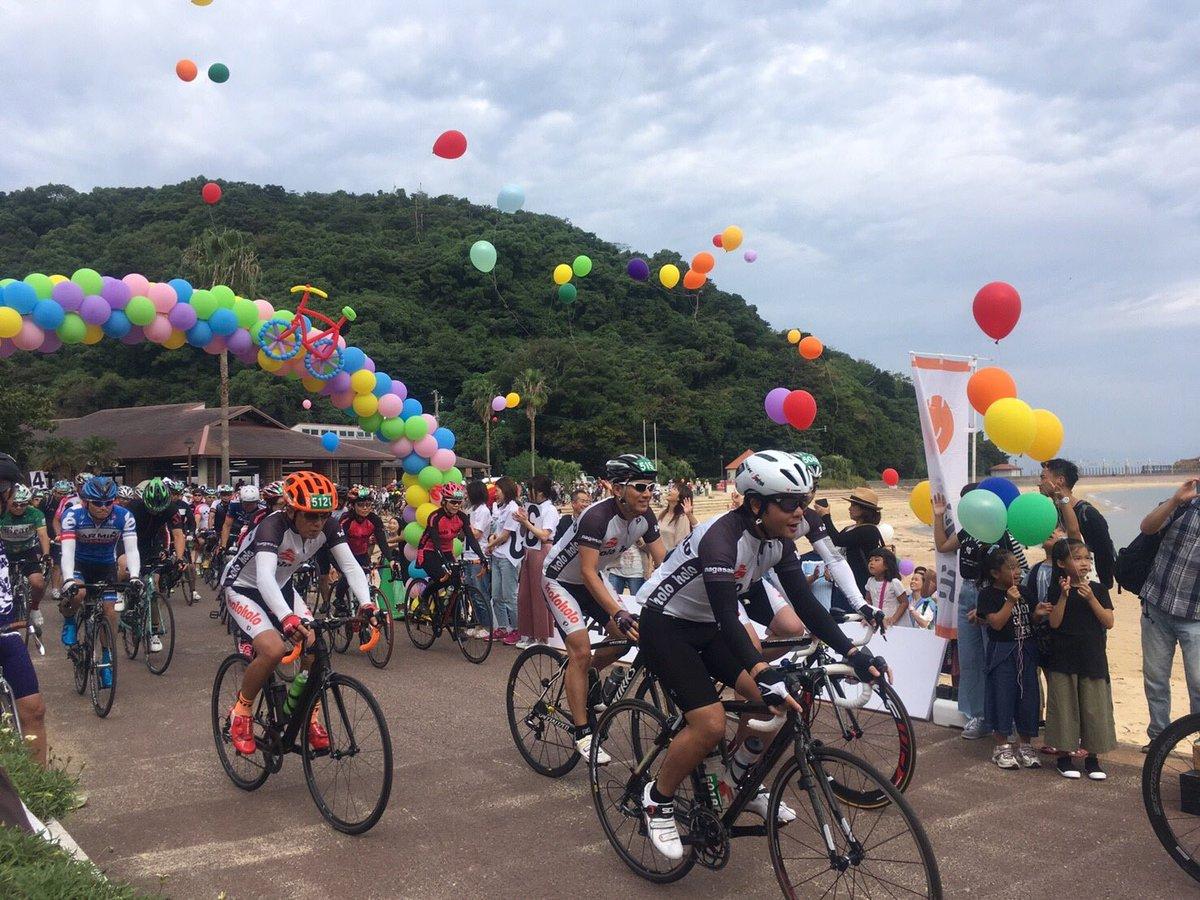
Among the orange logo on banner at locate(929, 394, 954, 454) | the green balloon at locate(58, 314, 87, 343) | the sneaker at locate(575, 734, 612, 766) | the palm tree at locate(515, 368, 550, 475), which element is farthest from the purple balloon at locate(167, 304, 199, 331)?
the palm tree at locate(515, 368, 550, 475)

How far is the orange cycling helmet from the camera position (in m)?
5.35

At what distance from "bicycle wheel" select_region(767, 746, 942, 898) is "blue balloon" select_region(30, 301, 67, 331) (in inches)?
462

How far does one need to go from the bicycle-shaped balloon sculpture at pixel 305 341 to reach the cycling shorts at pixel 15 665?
8456mm

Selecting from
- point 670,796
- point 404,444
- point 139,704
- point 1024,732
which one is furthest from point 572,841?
point 404,444

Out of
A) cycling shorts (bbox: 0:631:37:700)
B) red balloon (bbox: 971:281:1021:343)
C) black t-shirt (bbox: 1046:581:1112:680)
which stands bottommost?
black t-shirt (bbox: 1046:581:1112:680)

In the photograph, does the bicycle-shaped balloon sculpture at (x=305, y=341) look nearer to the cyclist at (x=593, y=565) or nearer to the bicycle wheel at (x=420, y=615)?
the bicycle wheel at (x=420, y=615)

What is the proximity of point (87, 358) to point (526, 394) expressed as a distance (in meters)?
31.7

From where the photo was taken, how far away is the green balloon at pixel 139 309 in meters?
12.6

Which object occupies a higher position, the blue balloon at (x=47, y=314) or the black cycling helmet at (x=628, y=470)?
the blue balloon at (x=47, y=314)

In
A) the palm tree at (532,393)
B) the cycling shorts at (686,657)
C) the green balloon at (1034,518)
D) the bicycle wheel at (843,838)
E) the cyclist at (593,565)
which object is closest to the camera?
the bicycle wheel at (843,838)

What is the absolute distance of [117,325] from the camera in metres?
12.6

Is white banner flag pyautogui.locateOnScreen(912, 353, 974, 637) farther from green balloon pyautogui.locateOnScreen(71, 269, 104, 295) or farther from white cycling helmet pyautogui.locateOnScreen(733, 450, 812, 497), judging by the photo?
green balloon pyautogui.locateOnScreen(71, 269, 104, 295)

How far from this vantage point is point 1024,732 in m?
6.13

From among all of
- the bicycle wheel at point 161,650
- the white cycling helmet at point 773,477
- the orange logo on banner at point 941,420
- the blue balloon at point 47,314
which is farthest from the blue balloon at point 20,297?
the white cycling helmet at point 773,477
